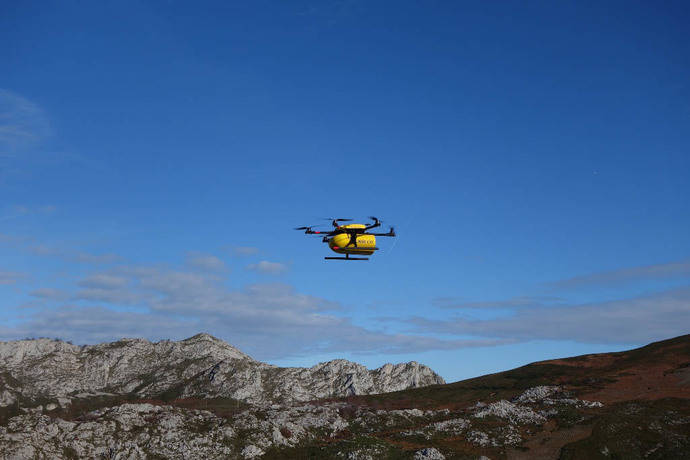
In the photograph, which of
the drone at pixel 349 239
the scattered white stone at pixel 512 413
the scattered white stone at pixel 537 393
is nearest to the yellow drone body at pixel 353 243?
the drone at pixel 349 239

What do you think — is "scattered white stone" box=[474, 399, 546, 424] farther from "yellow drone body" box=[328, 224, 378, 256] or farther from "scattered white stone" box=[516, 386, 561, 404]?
"yellow drone body" box=[328, 224, 378, 256]

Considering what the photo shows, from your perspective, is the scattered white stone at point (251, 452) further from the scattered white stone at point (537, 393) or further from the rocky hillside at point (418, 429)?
the scattered white stone at point (537, 393)

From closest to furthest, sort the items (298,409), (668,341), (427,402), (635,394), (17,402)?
(635,394)
(298,409)
(427,402)
(668,341)
(17,402)

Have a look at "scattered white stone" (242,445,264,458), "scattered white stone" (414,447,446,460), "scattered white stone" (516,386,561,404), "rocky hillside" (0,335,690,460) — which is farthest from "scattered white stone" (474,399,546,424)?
"scattered white stone" (242,445,264,458)

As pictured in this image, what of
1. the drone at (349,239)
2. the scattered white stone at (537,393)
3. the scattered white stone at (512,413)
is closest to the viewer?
the drone at (349,239)

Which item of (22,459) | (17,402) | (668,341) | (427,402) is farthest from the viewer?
(17,402)

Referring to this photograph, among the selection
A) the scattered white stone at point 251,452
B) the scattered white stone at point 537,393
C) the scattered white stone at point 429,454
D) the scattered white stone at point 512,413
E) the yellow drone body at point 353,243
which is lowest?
the scattered white stone at point 429,454

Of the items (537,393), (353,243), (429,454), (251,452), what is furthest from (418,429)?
(353,243)

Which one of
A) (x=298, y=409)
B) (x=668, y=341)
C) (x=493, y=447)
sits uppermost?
(x=668, y=341)

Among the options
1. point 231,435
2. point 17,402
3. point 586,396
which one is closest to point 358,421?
point 231,435

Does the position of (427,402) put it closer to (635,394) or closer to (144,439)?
(635,394)

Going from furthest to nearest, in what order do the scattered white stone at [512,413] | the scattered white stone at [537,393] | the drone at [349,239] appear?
the scattered white stone at [537,393]
the scattered white stone at [512,413]
the drone at [349,239]
